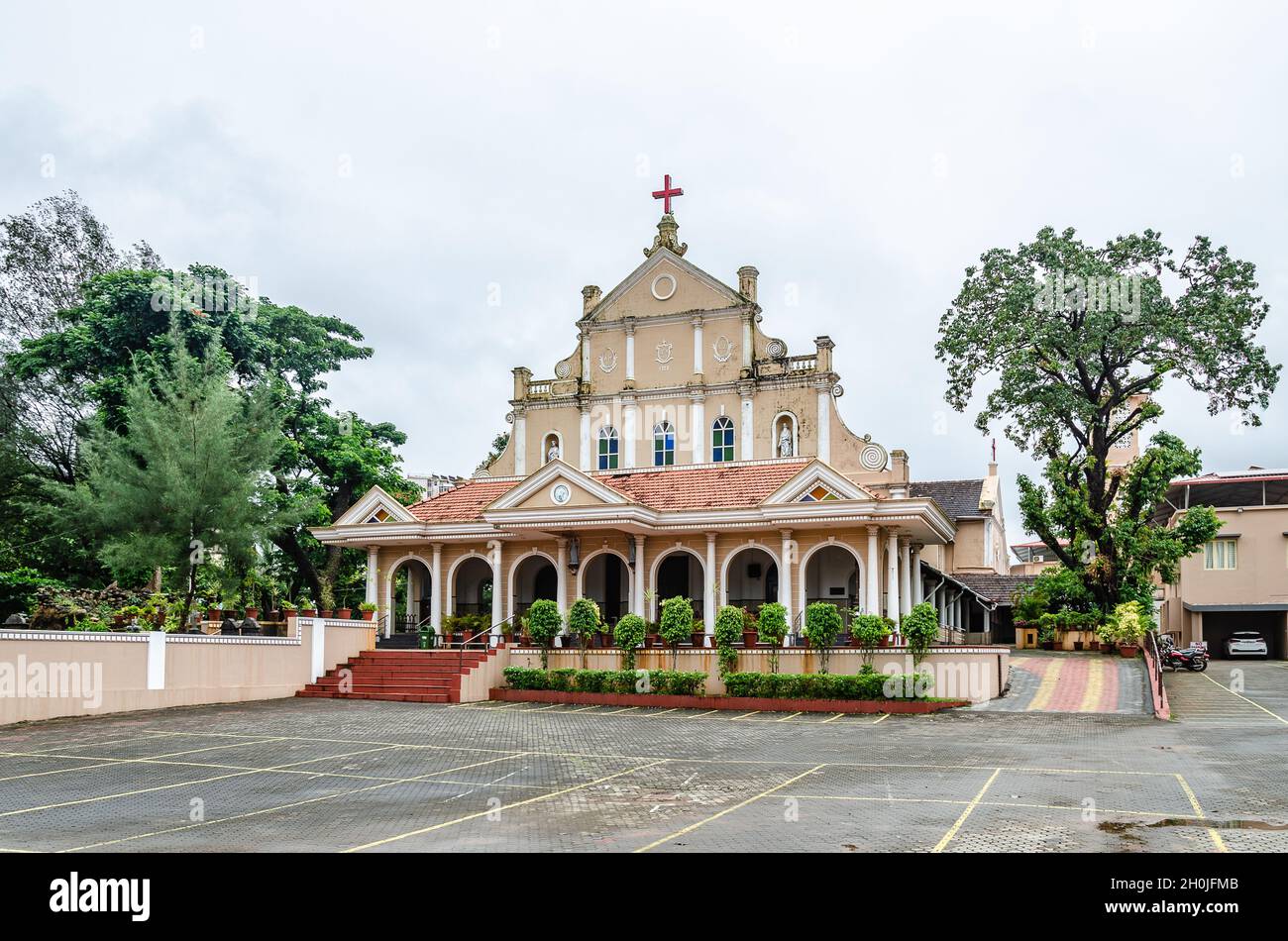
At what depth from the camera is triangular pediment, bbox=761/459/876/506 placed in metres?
23.4

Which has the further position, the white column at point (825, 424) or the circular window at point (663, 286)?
the circular window at point (663, 286)

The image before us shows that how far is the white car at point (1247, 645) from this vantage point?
36281mm

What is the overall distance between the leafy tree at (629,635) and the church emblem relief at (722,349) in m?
10.6

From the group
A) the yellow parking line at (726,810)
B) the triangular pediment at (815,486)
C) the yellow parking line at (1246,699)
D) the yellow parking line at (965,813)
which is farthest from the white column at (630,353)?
the yellow parking line at (965,813)

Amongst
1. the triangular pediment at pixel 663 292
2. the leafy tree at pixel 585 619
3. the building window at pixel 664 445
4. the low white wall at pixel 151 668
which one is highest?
the triangular pediment at pixel 663 292

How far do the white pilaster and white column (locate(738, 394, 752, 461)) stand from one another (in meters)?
4.71

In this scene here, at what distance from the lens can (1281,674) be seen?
92.9 ft

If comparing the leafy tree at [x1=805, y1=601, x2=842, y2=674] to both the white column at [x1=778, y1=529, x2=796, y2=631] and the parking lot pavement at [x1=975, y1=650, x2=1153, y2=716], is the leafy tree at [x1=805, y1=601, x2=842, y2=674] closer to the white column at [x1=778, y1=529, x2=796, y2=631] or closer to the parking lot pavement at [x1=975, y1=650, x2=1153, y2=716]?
the white column at [x1=778, y1=529, x2=796, y2=631]

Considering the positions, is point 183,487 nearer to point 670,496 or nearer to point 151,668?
point 151,668

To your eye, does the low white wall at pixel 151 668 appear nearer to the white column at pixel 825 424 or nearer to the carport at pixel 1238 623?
the white column at pixel 825 424

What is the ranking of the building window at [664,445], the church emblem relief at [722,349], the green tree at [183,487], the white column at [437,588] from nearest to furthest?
the green tree at [183,487], the white column at [437,588], the church emblem relief at [722,349], the building window at [664,445]

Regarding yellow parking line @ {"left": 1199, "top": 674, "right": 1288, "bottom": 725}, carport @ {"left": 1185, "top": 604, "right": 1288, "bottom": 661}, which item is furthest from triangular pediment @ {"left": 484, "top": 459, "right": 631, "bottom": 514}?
carport @ {"left": 1185, "top": 604, "right": 1288, "bottom": 661}

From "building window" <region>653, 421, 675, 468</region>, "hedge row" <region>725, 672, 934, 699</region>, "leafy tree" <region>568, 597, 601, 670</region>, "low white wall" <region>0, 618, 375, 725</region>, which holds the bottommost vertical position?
"hedge row" <region>725, 672, 934, 699</region>

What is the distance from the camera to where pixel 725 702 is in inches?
846
